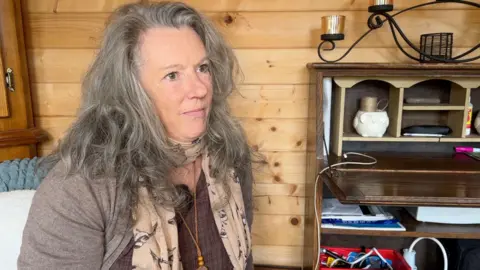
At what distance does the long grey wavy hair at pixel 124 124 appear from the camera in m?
0.77

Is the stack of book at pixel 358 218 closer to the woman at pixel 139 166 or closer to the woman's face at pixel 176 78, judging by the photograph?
Answer: the woman at pixel 139 166

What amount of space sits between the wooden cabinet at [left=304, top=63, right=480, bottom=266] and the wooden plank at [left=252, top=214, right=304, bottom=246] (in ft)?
0.23

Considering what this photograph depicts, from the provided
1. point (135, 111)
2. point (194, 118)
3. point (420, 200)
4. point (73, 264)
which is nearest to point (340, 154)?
point (420, 200)

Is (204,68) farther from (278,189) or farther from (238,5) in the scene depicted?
(278,189)

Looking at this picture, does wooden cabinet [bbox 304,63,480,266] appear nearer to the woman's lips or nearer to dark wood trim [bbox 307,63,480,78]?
dark wood trim [bbox 307,63,480,78]

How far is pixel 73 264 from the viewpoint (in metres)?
0.70

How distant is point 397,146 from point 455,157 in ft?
0.62

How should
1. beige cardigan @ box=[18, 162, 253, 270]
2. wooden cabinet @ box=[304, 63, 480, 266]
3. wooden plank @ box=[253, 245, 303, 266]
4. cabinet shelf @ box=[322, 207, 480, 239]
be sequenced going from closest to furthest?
beige cardigan @ box=[18, 162, 253, 270]
wooden cabinet @ box=[304, 63, 480, 266]
cabinet shelf @ box=[322, 207, 480, 239]
wooden plank @ box=[253, 245, 303, 266]

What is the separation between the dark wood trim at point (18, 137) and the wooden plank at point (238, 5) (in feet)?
1.56

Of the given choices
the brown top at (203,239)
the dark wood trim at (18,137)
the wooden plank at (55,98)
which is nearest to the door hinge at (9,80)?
the dark wood trim at (18,137)

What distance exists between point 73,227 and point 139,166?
0.58ft

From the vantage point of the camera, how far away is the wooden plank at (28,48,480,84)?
1.34 metres

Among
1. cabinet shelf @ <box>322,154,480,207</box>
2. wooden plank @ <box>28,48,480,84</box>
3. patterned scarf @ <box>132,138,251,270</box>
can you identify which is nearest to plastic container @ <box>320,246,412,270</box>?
cabinet shelf @ <box>322,154,480,207</box>

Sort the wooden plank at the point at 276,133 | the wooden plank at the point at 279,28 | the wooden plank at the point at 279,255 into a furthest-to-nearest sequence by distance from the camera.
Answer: the wooden plank at the point at 279,255 → the wooden plank at the point at 276,133 → the wooden plank at the point at 279,28
